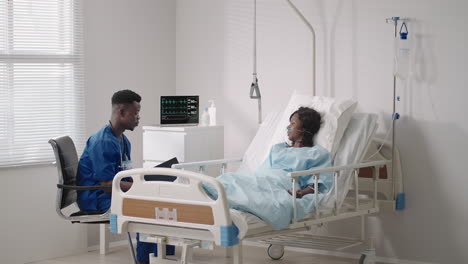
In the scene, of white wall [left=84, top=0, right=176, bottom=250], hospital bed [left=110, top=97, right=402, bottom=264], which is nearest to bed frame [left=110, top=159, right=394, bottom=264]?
hospital bed [left=110, top=97, right=402, bottom=264]

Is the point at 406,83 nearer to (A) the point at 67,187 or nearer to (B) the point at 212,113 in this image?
(B) the point at 212,113

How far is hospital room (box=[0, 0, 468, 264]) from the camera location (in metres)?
4.28

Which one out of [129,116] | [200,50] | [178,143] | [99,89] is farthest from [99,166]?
[200,50]

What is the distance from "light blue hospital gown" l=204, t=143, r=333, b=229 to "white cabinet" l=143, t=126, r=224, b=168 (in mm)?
587

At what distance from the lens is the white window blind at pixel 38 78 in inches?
185

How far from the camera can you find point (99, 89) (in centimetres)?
525

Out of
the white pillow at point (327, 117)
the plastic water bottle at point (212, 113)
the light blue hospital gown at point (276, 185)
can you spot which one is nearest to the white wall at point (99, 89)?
the plastic water bottle at point (212, 113)

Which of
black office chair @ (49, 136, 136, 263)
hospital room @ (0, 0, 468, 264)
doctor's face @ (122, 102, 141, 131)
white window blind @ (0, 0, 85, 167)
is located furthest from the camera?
white window blind @ (0, 0, 85, 167)

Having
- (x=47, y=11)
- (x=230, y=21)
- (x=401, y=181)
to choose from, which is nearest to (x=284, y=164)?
(x=401, y=181)

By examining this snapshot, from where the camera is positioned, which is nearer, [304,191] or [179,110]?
[304,191]

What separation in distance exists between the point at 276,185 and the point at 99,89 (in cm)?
183

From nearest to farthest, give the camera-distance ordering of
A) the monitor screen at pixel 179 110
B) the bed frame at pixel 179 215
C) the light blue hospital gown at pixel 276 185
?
the bed frame at pixel 179 215 → the light blue hospital gown at pixel 276 185 → the monitor screen at pixel 179 110

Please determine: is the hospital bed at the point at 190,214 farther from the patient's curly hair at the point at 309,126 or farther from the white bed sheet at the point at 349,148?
the patient's curly hair at the point at 309,126

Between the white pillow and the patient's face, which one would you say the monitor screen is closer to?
the white pillow
